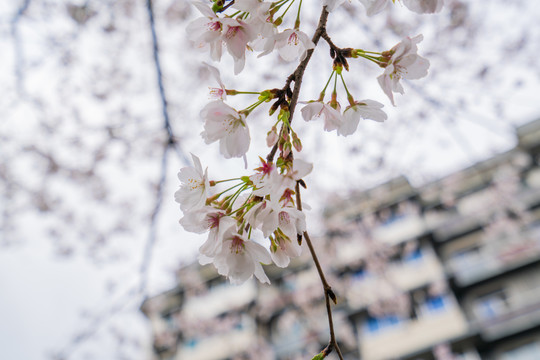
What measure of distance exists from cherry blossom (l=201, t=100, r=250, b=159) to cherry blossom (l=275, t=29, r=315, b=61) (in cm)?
25

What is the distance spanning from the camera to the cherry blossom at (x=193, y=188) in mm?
1059

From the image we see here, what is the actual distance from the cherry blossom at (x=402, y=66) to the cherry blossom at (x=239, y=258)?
0.54 m

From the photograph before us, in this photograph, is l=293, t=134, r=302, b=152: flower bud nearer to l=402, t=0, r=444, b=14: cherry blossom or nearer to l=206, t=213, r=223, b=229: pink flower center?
l=206, t=213, r=223, b=229: pink flower center

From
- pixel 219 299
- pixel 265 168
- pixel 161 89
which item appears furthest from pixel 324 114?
pixel 219 299

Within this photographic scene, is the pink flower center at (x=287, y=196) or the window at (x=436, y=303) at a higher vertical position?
the window at (x=436, y=303)

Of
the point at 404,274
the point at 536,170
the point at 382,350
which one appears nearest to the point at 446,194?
the point at 404,274

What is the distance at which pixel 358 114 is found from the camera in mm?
1225

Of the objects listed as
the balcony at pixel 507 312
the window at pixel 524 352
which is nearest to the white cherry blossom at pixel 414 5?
the balcony at pixel 507 312

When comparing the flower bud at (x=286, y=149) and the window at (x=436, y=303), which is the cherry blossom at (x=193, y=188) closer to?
the flower bud at (x=286, y=149)

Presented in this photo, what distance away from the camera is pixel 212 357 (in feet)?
52.6

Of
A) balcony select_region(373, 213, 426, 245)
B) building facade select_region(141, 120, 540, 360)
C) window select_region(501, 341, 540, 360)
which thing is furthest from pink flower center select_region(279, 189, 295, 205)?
balcony select_region(373, 213, 426, 245)

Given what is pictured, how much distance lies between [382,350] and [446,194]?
595 cm

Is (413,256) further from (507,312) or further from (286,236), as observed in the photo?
(286,236)

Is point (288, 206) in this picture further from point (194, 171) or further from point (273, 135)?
point (194, 171)
